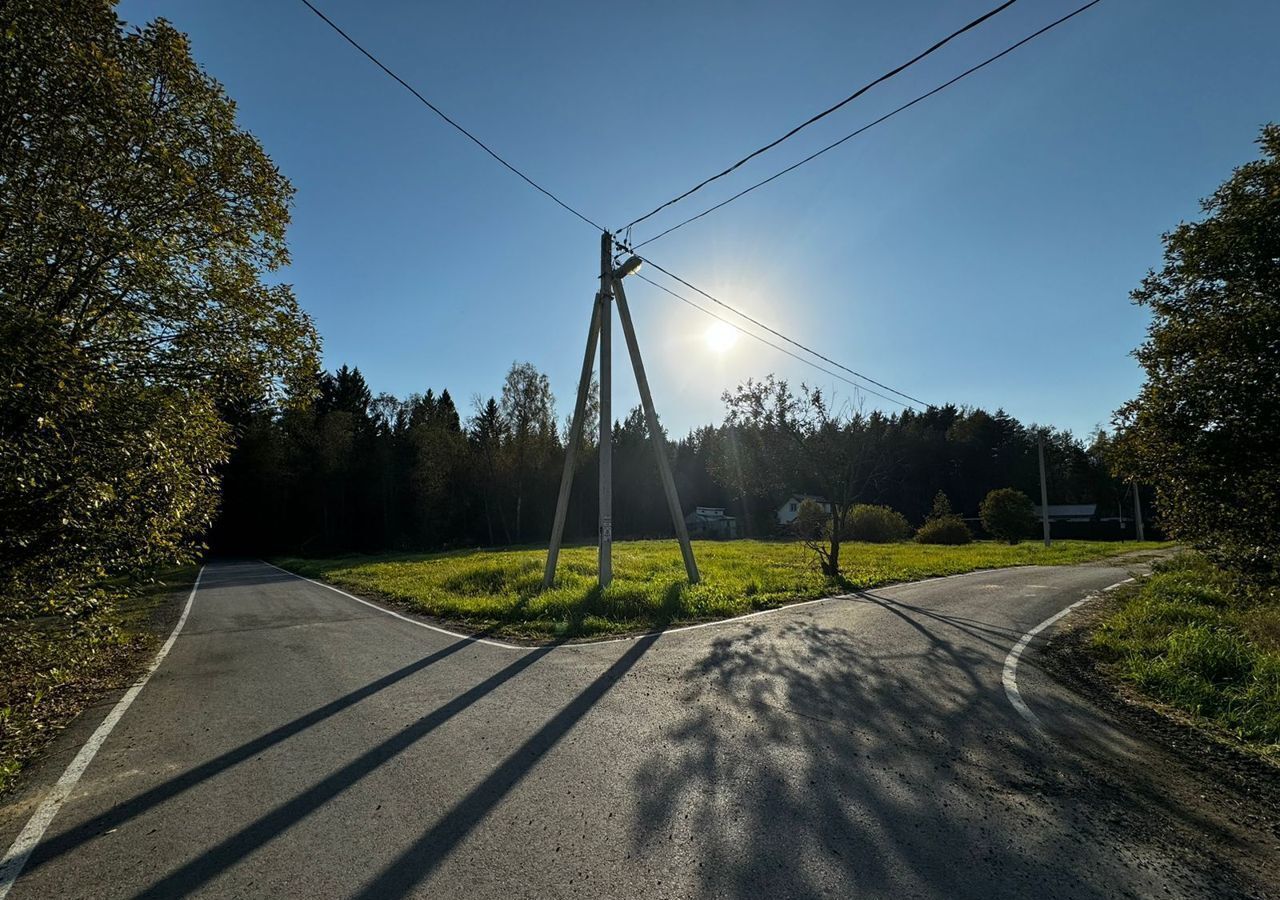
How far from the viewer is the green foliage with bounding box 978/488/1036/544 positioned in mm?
39281

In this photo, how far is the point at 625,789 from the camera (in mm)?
3736

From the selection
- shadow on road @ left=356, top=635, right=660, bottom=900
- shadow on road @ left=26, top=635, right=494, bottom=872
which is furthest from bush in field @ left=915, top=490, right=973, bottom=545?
shadow on road @ left=26, top=635, right=494, bottom=872

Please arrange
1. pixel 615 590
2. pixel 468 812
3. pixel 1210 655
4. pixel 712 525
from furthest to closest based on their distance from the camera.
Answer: pixel 712 525 → pixel 615 590 → pixel 1210 655 → pixel 468 812

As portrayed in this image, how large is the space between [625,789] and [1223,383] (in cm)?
906

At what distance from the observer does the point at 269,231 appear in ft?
24.6

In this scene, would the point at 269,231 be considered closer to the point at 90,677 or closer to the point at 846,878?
the point at 90,677

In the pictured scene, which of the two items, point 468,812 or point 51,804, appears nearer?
point 468,812

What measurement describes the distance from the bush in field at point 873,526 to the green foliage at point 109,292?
131 feet

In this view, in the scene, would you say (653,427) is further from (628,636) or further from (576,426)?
(628,636)

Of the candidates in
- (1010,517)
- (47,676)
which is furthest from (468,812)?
(1010,517)

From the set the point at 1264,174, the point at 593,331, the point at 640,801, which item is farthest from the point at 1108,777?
the point at 593,331

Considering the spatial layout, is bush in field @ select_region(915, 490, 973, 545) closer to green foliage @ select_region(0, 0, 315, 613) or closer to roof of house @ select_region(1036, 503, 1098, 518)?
roof of house @ select_region(1036, 503, 1098, 518)

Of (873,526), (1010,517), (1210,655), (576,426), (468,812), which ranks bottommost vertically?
(468,812)

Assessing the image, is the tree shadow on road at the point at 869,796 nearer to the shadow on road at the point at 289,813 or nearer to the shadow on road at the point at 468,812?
the shadow on road at the point at 468,812
